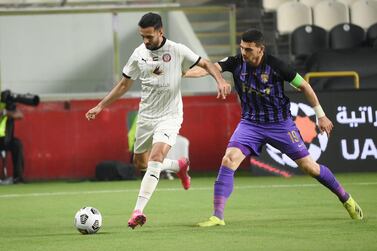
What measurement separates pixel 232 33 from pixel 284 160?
3.83 metres

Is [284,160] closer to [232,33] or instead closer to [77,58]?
[232,33]

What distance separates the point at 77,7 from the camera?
20.5 m

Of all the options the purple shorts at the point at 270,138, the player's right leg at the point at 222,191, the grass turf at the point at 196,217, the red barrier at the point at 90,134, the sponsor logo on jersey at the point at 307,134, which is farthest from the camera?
the red barrier at the point at 90,134

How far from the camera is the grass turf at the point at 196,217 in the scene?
827cm

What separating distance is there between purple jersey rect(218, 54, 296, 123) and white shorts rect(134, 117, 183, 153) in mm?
745

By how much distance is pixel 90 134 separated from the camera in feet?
64.5

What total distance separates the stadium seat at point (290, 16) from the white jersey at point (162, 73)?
11.6m

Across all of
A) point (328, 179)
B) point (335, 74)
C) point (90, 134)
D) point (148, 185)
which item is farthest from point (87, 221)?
point (90, 134)

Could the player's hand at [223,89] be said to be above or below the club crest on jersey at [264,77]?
below

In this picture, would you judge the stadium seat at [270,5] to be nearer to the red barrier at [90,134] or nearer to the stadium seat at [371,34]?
the stadium seat at [371,34]

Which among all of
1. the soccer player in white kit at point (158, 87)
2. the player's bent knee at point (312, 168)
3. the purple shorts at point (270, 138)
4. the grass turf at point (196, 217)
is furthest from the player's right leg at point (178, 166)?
the player's bent knee at point (312, 168)

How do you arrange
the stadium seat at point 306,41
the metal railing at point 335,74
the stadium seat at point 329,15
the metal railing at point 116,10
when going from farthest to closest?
the stadium seat at point 329,15
the stadium seat at point 306,41
the metal railing at point 116,10
the metal railing at point 335,74

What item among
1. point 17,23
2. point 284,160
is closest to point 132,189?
point 284,160

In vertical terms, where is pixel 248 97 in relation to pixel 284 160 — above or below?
above
